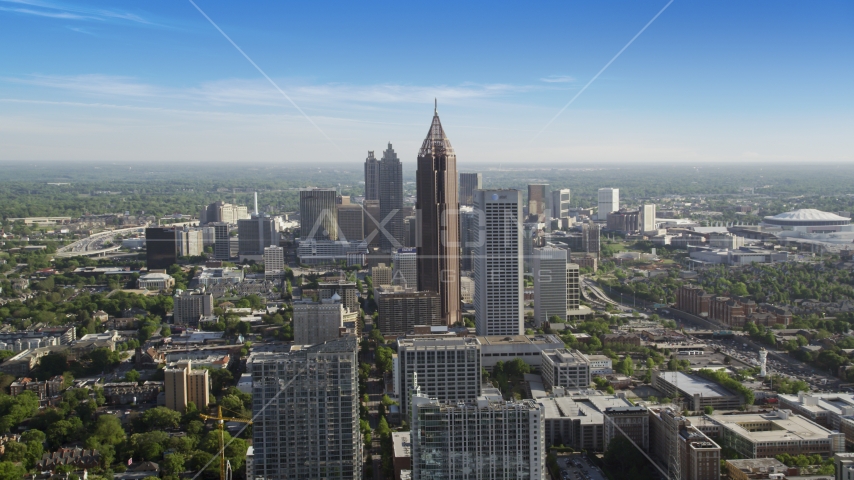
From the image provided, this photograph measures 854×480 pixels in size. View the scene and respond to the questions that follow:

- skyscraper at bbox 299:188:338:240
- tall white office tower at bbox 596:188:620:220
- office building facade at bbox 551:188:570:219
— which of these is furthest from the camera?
tall white office tower at bbox 596:188:620:220

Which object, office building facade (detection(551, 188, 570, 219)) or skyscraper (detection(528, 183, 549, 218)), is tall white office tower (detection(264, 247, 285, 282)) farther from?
office building facade (detection(551, 188, 570, 219))

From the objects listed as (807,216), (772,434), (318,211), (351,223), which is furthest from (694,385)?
(318,211)

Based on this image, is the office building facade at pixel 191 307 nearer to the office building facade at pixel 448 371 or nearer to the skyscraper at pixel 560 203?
the office building facade at pixel 448 371

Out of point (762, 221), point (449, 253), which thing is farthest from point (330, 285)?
point (762, 221)

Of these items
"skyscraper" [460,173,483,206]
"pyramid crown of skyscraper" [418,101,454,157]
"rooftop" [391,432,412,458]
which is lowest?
"rooftop" [391,432,412,458]

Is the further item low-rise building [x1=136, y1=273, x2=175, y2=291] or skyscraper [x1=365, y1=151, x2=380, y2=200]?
skyscraper [x1=365, y1=151, x2=380, y2=200]

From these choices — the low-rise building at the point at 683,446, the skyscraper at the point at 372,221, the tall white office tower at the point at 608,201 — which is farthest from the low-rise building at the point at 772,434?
the tall white office tower at the point at 608,201

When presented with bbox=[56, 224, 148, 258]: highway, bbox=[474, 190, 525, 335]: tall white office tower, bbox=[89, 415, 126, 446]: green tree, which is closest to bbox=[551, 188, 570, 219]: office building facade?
bbox=[474, 190, 525, 335]: tall white office tower
